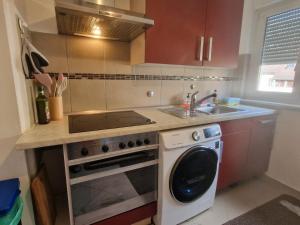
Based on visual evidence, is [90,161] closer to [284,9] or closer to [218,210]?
[218,210]

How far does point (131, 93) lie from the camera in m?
1.63

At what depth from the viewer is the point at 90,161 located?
94 cm

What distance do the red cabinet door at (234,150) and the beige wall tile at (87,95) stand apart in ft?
3.66

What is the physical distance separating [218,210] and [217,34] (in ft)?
5.36

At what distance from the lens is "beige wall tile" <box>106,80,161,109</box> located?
154cm

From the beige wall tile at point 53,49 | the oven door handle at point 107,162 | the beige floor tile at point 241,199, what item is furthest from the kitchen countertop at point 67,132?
the beige floor tile at point 241,199

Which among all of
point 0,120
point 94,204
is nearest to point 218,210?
point 94,204

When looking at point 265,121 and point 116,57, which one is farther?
point 265,121

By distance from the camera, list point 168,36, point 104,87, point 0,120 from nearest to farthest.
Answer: point 0,120 < point 168,36 < point 104,87

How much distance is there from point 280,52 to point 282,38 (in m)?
0.15

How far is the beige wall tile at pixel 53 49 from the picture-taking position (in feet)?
4.08

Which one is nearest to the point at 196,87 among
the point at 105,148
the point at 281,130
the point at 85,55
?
the point at 281,130

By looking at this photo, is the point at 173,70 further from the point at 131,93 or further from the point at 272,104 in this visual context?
the point at 272,104

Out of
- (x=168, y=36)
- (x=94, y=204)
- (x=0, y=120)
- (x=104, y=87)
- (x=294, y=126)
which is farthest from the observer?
(x=294, y=126)
